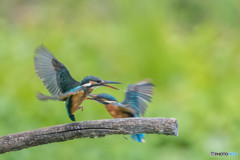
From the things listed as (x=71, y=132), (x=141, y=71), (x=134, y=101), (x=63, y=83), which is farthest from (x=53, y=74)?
(x=141, y=71)

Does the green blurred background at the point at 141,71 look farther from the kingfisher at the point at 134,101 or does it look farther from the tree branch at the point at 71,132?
the tree branch at the point at 71,132

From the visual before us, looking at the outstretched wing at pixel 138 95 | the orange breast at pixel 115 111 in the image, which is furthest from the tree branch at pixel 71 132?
the outstretched wing at pixel 138 95

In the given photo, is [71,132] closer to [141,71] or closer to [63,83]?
[63,83]

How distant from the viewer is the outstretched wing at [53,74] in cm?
235

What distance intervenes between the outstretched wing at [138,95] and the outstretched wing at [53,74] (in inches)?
17.9

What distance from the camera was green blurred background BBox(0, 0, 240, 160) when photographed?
372 cm

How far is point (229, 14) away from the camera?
6105 millimetres

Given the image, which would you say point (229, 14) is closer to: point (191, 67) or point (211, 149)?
point (191, 67)

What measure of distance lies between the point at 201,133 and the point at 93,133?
6.48ft

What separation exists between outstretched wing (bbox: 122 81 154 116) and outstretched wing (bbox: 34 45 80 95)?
454 mm

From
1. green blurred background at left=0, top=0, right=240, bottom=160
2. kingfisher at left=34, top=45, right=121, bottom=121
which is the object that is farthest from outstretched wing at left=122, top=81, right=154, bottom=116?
green blurred background at left=0, top=0, right=240, bottom=160

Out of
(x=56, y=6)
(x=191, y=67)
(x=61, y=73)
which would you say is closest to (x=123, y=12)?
(x=191, y=67)

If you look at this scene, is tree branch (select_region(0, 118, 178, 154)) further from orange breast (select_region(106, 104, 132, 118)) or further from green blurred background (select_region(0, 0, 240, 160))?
green blurred background (select_region(0, 0, 240, 160))

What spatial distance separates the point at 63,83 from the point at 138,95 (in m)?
0.52
